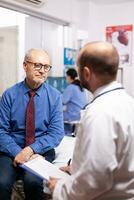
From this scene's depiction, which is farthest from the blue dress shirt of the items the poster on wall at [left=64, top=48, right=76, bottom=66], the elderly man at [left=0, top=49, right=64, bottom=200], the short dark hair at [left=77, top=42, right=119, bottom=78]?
the poster on wall at [left=64, top=48, right=76, bottom=66]

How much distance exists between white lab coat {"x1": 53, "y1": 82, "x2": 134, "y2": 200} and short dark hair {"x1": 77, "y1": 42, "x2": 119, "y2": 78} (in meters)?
0.07

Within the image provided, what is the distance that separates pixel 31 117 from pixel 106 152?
113cm

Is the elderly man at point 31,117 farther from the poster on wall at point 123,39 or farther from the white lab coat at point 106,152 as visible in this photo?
the poster on wall at point 123,39

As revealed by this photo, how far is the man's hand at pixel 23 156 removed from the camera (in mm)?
1959

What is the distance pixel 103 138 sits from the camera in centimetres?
111

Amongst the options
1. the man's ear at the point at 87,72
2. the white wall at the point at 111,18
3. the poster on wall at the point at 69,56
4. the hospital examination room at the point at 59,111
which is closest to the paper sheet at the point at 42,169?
the hospital examination room at the point at 59,111

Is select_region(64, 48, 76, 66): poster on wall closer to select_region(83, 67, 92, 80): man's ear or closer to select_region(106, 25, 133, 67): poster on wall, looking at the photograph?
select_region(106, 25, 133, 67): poster on wall

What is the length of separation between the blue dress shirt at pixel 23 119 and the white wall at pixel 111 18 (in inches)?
131

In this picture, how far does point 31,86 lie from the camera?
7.34ft

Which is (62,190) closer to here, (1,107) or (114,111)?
(114,111)

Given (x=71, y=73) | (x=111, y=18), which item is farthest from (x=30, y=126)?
(x=111, y=18)

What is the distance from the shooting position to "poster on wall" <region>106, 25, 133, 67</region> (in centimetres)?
526

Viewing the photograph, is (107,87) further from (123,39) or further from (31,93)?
(123,39)

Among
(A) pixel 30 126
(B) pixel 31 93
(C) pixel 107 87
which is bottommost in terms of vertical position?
(A) pixel 30 126
